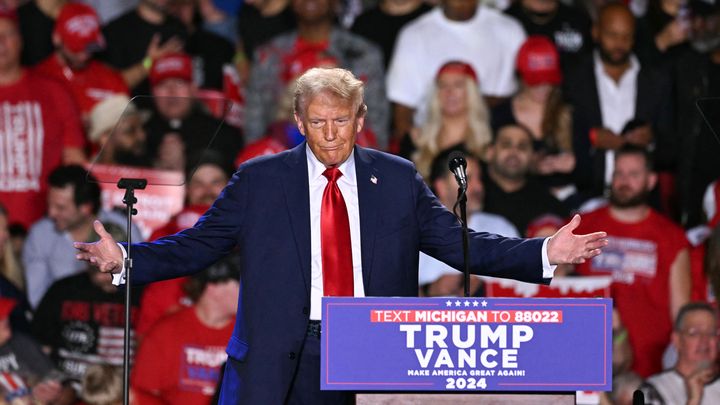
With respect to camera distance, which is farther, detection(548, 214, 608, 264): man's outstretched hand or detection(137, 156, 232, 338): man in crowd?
detection(137, 156, 232, 338): man in crowd

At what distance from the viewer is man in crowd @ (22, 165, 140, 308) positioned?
787 cm

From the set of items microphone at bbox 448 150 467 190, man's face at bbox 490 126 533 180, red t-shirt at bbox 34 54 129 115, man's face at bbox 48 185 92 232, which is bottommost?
microphone at bbox 448 150 467 190

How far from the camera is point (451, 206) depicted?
769cm

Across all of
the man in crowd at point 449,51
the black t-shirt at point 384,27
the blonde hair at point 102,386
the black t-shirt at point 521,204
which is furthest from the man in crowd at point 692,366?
the blonde hair at point 102,386

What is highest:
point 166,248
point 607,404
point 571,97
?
point 571,97

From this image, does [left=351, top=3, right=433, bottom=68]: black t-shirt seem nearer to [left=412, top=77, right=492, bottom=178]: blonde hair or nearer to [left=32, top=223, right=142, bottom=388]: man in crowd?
[left=412, top=77, right=492, bottom=178]: blonde hair

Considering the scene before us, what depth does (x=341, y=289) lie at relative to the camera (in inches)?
160

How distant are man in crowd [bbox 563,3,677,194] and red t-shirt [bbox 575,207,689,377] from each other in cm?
60

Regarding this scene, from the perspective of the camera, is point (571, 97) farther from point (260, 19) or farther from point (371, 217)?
point (371, 217)

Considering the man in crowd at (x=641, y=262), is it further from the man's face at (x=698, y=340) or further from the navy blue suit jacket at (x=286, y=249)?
the navy blue suit jacket at (x=286, y=249)

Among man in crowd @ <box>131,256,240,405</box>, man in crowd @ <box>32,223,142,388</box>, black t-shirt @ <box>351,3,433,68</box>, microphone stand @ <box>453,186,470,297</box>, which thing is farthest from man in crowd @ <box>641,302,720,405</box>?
microphone stand @ <box>453,186,470,297</box>

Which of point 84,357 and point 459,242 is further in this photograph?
point 84,357

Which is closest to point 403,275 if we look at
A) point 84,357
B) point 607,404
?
point 607,404

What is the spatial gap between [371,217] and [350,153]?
20 cm
